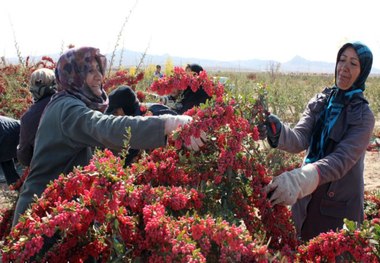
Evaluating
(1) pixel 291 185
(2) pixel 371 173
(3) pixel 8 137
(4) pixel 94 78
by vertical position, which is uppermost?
(4) pixel 94 78

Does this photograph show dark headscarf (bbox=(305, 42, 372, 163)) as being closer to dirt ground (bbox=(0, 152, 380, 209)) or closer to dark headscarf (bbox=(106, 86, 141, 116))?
dark headscarf (bbox=(106, 86, 141, 116))

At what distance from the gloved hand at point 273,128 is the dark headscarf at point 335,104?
0.98 feet

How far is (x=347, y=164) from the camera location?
7.07 feet

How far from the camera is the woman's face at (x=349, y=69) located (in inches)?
97.6

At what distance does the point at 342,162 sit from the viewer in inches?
83.7

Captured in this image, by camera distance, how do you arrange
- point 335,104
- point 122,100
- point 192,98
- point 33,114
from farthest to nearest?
point 192,98 < point 122,100 < point 33,114 < point 335,104

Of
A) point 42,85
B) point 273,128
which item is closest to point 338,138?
point 273,128

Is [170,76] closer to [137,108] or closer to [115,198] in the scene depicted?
[115,198]

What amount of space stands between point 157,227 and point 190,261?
16cm

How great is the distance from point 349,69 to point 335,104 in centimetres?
23

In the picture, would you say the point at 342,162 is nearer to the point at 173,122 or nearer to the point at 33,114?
the point at 173,122

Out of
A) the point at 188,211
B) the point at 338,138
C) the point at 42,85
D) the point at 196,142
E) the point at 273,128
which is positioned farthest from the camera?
the point at 42,85

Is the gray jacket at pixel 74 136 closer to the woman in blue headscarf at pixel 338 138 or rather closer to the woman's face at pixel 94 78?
the woman's face at pixel 94 78

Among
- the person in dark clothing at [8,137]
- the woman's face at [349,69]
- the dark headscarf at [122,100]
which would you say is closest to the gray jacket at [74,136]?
the woman's face at [349,69]
